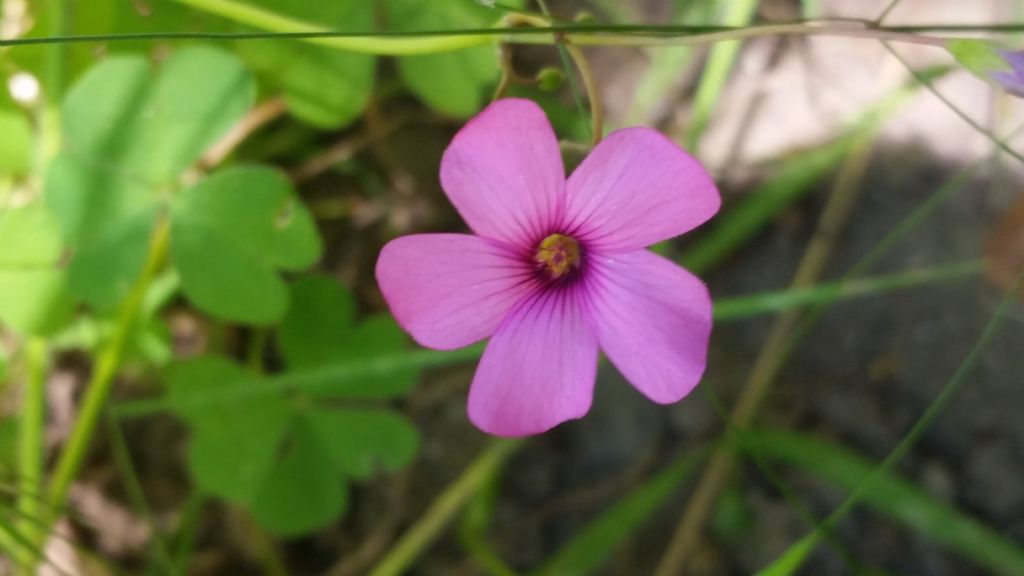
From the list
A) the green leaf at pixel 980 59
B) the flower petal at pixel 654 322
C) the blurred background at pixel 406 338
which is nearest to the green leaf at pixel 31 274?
the blurred background at pixel 406 338

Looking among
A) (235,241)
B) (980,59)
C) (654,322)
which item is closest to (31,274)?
(235,241)

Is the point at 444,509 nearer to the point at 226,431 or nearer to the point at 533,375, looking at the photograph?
the point at 226,431

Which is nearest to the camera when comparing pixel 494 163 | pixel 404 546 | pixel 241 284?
pixel 494 163

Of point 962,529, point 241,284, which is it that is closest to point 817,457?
point 962,529

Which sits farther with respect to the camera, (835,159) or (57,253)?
(835,159)

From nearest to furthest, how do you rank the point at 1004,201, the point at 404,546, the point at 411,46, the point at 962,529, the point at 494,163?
the point at 494,163 → the point at 411,46 → the point at 962,529 → the point at 404,546 → the point at 1004,201

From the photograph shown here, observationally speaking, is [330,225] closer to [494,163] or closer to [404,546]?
[404,546]

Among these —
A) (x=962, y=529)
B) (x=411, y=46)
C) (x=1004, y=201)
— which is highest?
(x=411, y=46)

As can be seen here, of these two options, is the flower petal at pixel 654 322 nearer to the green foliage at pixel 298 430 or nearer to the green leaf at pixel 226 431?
the green foliage at pixel 298 430
